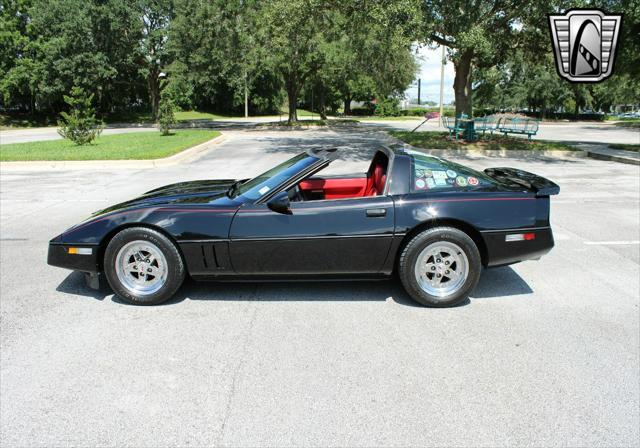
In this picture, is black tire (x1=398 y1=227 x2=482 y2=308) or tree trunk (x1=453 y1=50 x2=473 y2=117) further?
tree trunk (x1=453 y1=50 x2=473 y2=117)

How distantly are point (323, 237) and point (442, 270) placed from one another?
41.6 inches

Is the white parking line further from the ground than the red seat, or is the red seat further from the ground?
the red seat

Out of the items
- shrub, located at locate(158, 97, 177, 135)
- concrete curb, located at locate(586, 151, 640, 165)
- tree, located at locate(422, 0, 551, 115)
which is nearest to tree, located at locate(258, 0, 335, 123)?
tree, located at locate(422, 0, 551, 115)

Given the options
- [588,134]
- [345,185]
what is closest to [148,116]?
[588,134]

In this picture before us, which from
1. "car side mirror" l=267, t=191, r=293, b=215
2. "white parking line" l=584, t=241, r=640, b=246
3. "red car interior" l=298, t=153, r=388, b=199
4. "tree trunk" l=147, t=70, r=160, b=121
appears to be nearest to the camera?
"car side mirror" l=267, t=191, r=293, b=215

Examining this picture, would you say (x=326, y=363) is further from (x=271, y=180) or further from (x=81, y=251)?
(x=81, y=251)

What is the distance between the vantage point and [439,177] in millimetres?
4520

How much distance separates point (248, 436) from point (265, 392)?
0.42 meters

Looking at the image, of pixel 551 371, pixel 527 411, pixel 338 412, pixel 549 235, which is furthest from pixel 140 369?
pixel 549 235

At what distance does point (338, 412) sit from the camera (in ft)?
9.51

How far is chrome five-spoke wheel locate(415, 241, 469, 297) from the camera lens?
14.1 ft

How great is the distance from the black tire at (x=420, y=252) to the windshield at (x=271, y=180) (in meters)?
1.15

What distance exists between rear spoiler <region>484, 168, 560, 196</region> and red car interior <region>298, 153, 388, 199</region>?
1.17 meters

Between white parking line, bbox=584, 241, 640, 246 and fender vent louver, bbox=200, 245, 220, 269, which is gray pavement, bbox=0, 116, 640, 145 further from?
fender vent louver, bbox=200, 245, 220, 269
